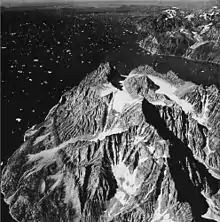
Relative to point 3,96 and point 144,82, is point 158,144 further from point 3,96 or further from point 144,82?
point 3,96

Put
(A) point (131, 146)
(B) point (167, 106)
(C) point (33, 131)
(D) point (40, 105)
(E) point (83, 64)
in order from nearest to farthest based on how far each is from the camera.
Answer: (A) point (131, 146), (B) point (167, 106), (C) point (33, 131), (D) point (40, 105), (E) point (83, 64)

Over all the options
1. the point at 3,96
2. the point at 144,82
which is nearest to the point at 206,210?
the point at 144,82

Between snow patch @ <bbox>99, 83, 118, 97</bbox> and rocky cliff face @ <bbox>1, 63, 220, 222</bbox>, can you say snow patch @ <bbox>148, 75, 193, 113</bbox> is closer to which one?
rocky cliff face @ <bbox>1, 63, 220, 222</bbox>

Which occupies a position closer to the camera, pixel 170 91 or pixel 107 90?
pixel 107 90

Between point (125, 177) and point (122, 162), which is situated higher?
point (122, 162)

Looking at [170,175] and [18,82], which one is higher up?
[170,175]

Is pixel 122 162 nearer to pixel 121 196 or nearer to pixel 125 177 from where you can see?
pixel 125 177

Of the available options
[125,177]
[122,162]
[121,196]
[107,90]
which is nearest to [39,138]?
[107,90]

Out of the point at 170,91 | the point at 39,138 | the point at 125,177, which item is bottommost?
the point at 39,138

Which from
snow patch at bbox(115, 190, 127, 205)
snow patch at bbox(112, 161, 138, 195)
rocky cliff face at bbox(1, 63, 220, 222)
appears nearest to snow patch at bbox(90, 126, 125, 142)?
rocky cliff face at bbox(1, 63, 220, 222)
